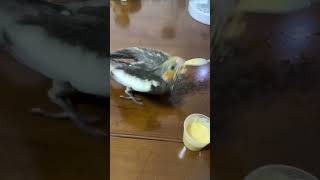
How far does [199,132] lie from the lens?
59cm

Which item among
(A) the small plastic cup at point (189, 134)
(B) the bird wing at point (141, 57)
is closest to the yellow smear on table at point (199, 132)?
(A) the small plastic cup at point (189, 134)

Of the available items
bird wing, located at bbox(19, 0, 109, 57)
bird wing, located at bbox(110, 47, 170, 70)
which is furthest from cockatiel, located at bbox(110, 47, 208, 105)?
bird wing, located at bbox(19, 0, 109, 57)

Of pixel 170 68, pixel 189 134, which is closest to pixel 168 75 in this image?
pixel 170 68

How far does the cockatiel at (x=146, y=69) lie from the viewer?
2.10ft

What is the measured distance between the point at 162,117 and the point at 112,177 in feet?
0.39

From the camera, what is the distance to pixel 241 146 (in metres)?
0.55

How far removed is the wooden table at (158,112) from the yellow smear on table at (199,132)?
14 mm

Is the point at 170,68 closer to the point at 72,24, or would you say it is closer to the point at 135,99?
the point at 135,99

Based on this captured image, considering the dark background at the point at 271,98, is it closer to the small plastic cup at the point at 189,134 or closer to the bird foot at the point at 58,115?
the small plastic cup at the point at 189,134

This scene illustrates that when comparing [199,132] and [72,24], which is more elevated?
[72,24]

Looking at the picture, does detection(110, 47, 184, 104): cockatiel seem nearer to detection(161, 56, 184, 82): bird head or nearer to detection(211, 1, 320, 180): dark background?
detection(161, 56, 184, 82): bird head

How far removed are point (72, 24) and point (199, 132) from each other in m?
0.21

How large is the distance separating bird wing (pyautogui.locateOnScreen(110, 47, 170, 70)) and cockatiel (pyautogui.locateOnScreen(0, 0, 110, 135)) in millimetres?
111

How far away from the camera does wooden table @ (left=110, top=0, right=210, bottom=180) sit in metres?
0.54
